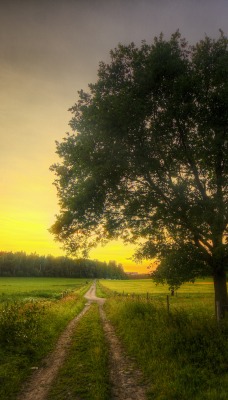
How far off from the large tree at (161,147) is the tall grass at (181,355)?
3.15 m

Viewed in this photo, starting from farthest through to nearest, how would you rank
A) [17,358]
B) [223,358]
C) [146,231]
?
[146,231], [17,358], [223,358]

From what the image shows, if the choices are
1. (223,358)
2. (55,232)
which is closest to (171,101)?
(55,232)

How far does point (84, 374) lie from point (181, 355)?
3.56 meters

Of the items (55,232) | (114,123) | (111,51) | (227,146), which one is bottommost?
(55,232)

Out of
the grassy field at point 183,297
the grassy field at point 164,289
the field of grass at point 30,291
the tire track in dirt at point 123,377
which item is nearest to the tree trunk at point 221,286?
the grassy field at point 183,297

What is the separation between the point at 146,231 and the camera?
15953 millimetres

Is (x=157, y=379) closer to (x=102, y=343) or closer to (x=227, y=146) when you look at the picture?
(x=102, y=343)

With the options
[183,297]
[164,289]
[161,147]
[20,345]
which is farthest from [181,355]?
[164,289]

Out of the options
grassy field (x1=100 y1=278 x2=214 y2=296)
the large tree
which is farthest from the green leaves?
grassy field (x1=100 y1=278 x2=214 y2=296)

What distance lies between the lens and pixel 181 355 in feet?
32.9

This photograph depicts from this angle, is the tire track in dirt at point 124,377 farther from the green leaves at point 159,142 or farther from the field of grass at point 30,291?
the field of grass at point 30,291

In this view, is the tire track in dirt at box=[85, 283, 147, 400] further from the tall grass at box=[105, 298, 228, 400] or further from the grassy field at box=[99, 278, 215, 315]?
the grassy field at box=[99, 278, 215, 315]

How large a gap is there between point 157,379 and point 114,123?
1035 centimetres

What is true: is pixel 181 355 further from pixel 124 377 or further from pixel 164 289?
pixel 164 289
